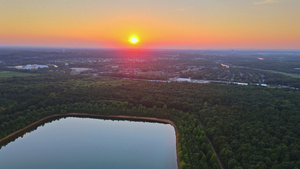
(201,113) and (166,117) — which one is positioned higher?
(201,113)

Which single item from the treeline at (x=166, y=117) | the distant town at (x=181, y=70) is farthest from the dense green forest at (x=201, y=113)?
the distant town at (x=181, y=70)

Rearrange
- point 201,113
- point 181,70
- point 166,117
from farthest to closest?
point 181,70 → point 166,117 → point 201,113

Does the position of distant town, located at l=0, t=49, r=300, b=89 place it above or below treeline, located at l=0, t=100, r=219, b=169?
above

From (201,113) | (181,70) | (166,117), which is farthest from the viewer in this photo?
(181,70)

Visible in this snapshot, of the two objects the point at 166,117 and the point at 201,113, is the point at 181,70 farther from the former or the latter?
the point at 201,113

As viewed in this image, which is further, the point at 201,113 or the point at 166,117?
the point at 166,117

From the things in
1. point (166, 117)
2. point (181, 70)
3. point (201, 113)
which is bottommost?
point (166, 117)

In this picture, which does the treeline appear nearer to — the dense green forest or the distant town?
the dense green forest

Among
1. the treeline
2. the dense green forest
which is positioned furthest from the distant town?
the treeline

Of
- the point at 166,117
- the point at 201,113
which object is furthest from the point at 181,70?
the point at 201,113

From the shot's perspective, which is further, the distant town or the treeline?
the distant town

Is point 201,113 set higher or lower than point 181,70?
lower
